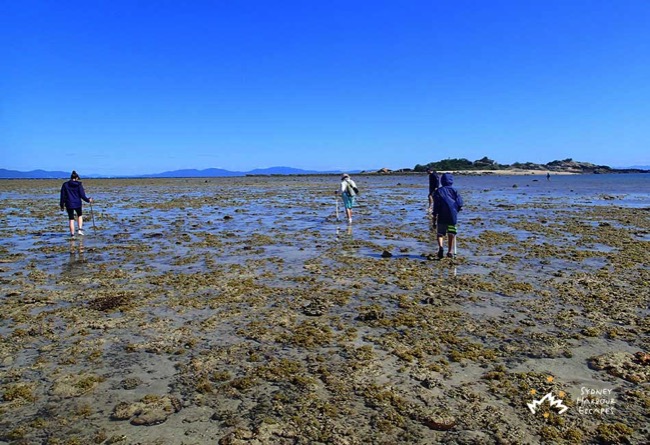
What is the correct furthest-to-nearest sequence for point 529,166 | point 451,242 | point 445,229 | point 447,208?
point 529,166 → point 451,242 → point 445,229 → point 447,208

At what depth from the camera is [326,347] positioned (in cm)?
610

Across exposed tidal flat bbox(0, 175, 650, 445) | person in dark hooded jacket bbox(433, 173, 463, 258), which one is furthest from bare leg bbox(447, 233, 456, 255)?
exposed tidal flat bbox(0, 175, 650, 445)

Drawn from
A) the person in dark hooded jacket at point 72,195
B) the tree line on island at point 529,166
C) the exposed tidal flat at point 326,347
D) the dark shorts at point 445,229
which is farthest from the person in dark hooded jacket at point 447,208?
the tree line on island at point 529,166

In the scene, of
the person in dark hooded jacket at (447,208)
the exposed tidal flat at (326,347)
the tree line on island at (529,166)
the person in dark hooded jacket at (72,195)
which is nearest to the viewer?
the exposed tidal flat at (326,347)

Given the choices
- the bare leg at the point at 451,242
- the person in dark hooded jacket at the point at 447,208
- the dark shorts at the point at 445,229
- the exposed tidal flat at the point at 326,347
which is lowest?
the exposed tidal flat at the point at 326,347

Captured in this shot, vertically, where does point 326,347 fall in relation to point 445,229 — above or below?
below

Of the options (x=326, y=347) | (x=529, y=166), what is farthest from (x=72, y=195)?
(x=529, y=166)

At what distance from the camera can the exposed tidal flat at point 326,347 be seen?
167 inches

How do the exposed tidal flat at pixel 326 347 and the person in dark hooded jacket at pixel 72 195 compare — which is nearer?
the exposed tidal flat at pixel 326 347

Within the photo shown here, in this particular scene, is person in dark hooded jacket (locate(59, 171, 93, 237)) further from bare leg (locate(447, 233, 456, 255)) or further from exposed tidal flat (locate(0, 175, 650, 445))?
bare leg (locate(447, 233, 456, 255))

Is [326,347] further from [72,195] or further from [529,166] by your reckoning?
[529,166]

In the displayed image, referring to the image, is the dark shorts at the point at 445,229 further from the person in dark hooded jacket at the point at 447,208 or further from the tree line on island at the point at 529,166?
the tree line on island at the point at 529,166

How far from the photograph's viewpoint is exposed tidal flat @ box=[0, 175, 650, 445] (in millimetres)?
4238

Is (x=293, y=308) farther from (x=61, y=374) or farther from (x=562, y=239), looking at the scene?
(x=562, y=239)
